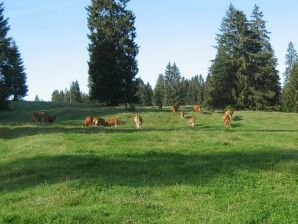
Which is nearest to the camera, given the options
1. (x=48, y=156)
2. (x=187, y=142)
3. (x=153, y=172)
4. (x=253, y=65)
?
(x=153, y=172)

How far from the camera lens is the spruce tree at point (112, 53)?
A: 6241 centimetres

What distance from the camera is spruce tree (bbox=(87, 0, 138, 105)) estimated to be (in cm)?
6241

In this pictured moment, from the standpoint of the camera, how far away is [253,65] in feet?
233

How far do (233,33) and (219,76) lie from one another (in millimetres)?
7341

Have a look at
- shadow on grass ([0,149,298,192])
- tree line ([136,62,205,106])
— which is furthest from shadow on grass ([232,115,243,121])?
tree line ([136,62,205,106])

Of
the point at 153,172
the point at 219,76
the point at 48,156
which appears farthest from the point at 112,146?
the point at 219,76

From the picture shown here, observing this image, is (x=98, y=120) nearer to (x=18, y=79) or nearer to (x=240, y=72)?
(x=240, y=72)

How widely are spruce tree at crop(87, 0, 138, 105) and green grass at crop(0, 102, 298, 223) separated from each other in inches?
1427

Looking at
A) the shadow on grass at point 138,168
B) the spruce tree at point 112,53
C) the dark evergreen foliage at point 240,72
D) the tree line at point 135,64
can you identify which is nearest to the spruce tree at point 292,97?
the tree line at point 135,64

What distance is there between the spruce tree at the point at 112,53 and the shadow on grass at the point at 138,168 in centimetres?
4320

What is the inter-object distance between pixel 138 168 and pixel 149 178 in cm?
149

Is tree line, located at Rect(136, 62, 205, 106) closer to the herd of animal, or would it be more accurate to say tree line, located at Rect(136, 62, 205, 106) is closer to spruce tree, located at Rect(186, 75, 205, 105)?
spruce tree, located at Rect(186, 75, 205, 105)

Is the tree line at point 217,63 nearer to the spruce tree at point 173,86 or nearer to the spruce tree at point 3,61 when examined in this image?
the spruce tree at point 3,61

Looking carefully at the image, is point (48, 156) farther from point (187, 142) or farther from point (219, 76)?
point (219, 76)
